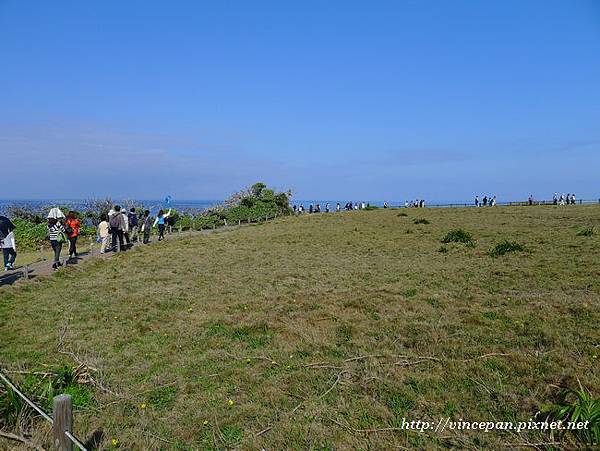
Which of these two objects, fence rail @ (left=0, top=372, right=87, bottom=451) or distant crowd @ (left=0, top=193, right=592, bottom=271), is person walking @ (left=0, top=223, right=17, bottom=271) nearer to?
distant crowd @ (left=0, top=193, right=592, bottom=271)

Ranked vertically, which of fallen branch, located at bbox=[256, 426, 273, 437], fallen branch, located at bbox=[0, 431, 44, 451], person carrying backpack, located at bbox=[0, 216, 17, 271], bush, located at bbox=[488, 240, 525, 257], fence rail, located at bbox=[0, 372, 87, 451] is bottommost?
fallen branch, located at bbox=[256, 426, 273, 437]


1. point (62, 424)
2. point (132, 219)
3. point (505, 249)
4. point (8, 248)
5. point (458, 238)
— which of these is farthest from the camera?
point (132, 219)

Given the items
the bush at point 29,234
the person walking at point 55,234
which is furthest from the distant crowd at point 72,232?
the bush at point 29,234

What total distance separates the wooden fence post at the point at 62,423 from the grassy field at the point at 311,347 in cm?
93

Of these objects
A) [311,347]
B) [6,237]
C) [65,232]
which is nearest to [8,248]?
[6,237]

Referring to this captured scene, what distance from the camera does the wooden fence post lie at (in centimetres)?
299

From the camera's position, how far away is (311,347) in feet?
19.7

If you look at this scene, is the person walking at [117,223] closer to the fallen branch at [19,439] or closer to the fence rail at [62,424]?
the fallen branch at [19,439]

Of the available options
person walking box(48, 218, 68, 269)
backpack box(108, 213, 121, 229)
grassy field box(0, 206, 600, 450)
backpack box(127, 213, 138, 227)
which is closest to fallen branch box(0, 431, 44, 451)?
grassy field box(0, 206, 600, 450)

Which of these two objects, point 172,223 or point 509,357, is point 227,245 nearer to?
point 172,223

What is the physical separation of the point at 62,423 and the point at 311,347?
357 centimetres

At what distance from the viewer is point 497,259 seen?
12195 millimetres

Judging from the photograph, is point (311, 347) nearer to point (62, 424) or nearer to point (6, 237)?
point (62, 424)

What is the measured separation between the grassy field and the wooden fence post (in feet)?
3.06
